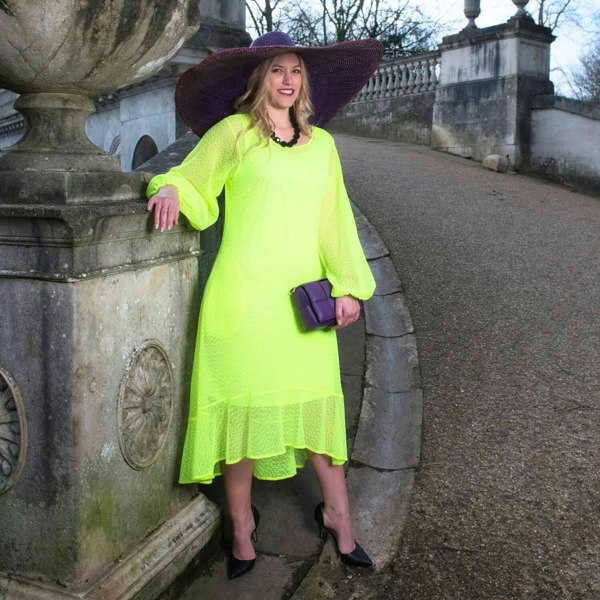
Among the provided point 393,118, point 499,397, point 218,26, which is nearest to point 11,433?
point 499,397

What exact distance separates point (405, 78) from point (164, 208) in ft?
41.5

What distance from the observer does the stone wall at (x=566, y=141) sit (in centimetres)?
1027

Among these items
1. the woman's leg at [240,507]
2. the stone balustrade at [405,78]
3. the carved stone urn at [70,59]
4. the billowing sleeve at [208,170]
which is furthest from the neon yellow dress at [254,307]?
the stone balustrade at [405,78]

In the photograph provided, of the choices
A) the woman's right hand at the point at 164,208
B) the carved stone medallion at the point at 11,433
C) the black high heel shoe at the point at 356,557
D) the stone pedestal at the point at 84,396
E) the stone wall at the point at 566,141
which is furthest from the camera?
the stone wall at the point at 566,141

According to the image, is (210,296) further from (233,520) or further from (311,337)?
(233,520)

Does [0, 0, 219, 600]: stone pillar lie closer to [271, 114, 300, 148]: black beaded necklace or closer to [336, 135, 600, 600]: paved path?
[271, 114, 300, 148]: black beaded necklace

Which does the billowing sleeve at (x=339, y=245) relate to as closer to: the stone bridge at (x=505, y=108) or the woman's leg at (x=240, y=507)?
the woman's leg at (x=240, y=507)

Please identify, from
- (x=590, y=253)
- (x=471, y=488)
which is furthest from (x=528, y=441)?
(x=590, y=253)

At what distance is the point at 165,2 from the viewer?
2.40m

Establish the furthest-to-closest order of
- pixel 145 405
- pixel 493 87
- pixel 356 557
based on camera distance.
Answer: pixel 493 87
pixel 356 557
pixel 145 405

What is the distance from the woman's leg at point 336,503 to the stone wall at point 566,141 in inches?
338

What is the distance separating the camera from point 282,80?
2705 mm

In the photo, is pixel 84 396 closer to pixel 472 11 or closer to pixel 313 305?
pixel 313 305

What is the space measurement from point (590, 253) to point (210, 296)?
15.2 feet
